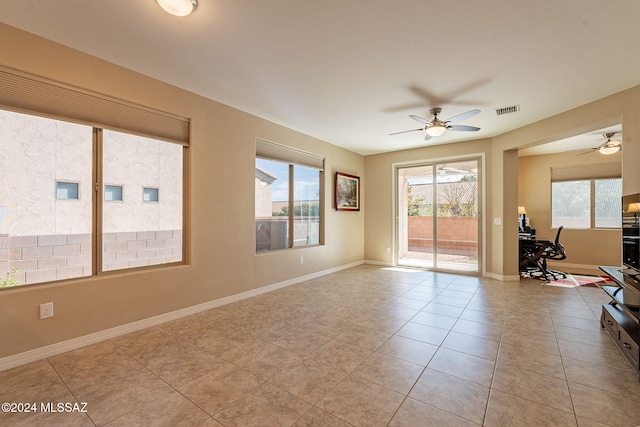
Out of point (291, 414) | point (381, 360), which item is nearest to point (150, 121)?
point (291, 414)

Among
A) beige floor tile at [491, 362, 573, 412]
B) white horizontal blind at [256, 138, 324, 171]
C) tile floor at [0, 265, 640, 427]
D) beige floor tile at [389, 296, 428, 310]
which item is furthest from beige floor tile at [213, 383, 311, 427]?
white horizontal blind at [256, 138, 324, 171]

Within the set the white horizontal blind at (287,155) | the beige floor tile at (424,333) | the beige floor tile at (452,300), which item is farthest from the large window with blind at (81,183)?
the beige floor tile at (452,300)

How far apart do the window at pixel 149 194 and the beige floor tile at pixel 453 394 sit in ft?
10.5

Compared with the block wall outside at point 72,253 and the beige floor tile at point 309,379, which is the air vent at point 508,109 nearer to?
the beige floor tile at point 309,379

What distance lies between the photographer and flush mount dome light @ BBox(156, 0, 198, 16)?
1.87 meters

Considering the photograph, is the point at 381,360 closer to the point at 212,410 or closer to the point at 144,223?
the point at 212,410

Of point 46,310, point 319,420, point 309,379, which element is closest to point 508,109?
point 309,379

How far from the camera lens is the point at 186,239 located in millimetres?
3436

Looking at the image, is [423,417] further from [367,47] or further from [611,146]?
[611,146]

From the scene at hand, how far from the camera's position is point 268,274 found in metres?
4.48

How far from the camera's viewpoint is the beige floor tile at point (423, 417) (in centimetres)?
163

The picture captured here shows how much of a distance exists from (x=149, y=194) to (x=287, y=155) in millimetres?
2332

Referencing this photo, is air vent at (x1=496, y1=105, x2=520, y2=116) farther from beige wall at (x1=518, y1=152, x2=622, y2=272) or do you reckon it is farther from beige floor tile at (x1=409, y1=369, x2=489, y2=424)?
beige wall at (x1=518, y1=152, x2=622, y2=272)

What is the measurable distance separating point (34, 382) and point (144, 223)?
1570 mm
